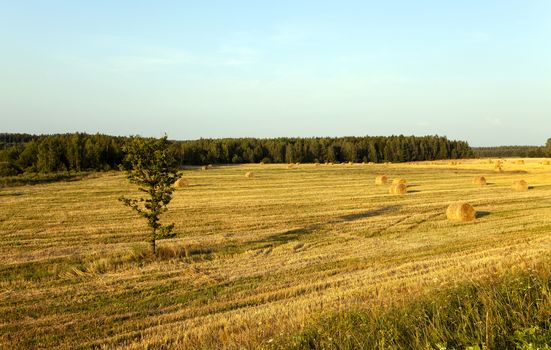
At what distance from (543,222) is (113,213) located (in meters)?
21.0

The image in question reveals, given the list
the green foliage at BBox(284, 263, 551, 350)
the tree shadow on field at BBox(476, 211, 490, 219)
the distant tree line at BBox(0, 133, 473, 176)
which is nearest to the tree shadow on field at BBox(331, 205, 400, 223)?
the tree shadow on field at BBox(476, 211, 490, 219)

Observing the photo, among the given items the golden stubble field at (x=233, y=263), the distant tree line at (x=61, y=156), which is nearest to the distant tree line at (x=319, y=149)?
the distant tree line at (x=61, y=156)

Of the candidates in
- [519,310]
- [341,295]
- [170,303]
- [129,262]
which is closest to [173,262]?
[129,262]

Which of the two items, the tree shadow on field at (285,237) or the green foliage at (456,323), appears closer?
the green foliage at (456,323)

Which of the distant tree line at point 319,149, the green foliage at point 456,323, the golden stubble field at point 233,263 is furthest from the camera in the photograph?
the distant tree line at point 319,149

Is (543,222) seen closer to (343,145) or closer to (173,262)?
(173,262)

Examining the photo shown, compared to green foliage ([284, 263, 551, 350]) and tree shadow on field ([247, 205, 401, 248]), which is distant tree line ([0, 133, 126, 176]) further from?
green foliage ([284, 263, 551, 350])

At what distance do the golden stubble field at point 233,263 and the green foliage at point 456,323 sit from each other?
0.90m

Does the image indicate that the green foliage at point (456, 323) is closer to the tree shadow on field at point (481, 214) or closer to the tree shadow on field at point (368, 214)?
the tree shadow on field at point (368, 214)

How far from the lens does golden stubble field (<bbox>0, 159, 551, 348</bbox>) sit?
862 centimetres

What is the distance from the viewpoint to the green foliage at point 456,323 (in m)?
4.36

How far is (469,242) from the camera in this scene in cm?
1595

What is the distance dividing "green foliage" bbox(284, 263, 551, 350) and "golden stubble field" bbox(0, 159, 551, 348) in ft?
2.96

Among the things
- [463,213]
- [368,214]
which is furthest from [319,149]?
[463,213]
